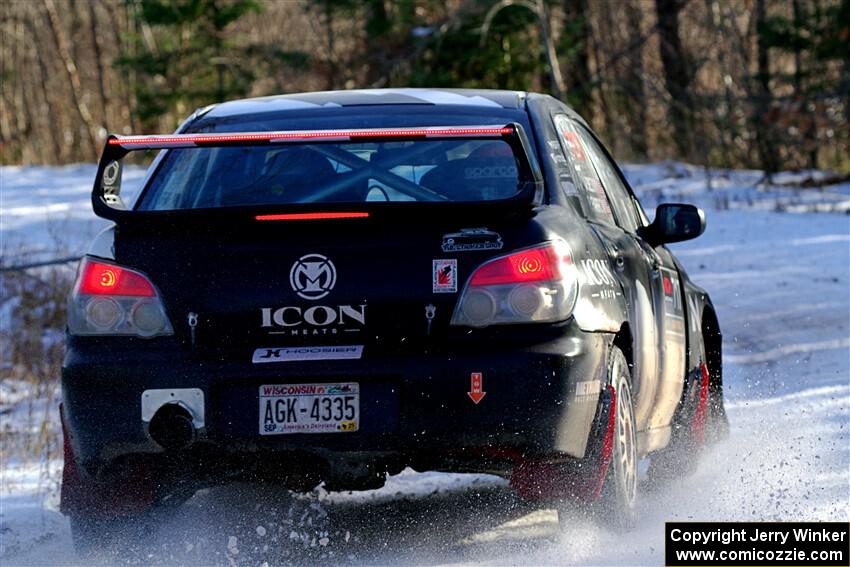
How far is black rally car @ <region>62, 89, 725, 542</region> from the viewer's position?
4418 mm

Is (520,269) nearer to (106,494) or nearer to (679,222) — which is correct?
(106,494)

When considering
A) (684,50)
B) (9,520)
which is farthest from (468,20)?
(9,520)

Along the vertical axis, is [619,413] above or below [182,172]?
below

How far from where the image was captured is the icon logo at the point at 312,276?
178 inches

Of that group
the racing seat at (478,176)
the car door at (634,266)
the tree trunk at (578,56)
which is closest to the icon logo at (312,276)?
the racing seat at (478,176)

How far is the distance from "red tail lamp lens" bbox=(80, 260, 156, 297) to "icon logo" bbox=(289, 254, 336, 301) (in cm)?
43

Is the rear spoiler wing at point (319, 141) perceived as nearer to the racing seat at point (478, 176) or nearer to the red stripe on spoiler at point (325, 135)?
the red stripe on spoiler at point (325, 135)

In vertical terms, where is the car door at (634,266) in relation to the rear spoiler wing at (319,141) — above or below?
below

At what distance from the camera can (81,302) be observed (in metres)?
Answer: 4.64

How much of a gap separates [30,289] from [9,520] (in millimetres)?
7543

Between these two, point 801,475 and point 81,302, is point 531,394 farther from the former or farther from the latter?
point 801,475

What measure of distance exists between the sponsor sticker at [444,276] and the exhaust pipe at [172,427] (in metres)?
0.81

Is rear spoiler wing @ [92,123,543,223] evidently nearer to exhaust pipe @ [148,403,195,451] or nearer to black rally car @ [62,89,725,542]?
black rally car @ [62,89,725,542]

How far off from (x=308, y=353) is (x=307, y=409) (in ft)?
0.53
